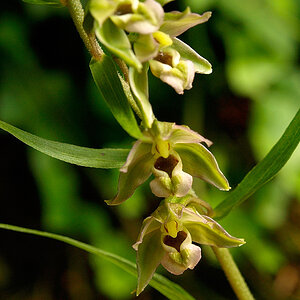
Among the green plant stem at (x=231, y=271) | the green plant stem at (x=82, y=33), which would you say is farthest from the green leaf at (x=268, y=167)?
the green plant stem at (x=82, y=33)

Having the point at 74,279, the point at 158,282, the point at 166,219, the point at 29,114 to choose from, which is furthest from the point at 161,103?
the point at 166,219

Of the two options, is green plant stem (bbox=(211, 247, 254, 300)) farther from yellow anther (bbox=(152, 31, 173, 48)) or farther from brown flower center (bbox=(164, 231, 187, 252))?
yellow anther (bbox=(152, 31, 173, 48))

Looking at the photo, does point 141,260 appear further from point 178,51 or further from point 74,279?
point 74,279

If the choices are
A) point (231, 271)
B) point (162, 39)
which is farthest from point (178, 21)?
point (231, 271)

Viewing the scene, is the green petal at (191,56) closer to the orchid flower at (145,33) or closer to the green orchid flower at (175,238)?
the orchid flower at (145,33)

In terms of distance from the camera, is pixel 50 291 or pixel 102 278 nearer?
pixel 102 278

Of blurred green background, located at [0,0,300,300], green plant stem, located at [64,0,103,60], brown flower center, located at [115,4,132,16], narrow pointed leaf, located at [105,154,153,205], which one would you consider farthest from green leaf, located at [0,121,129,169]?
blurred green background, located at [0,0,300,300]
